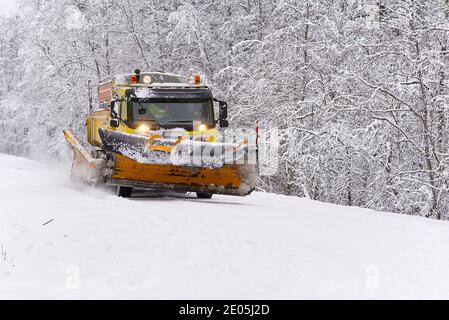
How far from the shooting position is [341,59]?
48.0 feet

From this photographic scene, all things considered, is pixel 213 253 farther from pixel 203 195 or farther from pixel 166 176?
pixel 203 195

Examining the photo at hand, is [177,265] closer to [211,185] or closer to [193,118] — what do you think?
[211,185]

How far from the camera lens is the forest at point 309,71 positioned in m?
11.3

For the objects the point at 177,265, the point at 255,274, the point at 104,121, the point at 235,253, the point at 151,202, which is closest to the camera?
the point at 255,274

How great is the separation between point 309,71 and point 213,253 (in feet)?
34.4

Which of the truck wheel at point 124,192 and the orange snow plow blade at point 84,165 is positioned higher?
the orange snow plow blade at point 84,165

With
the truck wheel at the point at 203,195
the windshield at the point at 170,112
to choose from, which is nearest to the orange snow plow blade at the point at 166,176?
the truck wheel at the point at 203,195

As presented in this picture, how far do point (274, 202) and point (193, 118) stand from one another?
246 centimetres

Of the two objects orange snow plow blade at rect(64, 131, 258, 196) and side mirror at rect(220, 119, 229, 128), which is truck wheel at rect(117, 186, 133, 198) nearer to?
orange snow plow blade at rect(64, 131, 258, 196)

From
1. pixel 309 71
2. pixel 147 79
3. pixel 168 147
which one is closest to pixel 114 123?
pixel 168 147

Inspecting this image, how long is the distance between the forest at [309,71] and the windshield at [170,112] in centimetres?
300

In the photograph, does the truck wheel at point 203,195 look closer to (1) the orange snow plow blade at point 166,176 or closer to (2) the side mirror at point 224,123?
(1) the orange snow plow blade at point 166,176

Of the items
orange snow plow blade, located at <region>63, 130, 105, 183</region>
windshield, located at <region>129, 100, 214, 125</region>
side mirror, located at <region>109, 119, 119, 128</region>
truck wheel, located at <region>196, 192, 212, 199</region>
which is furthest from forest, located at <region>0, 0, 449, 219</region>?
orange snow plow blade, located at <region>63, 130, 105, 183</region>
